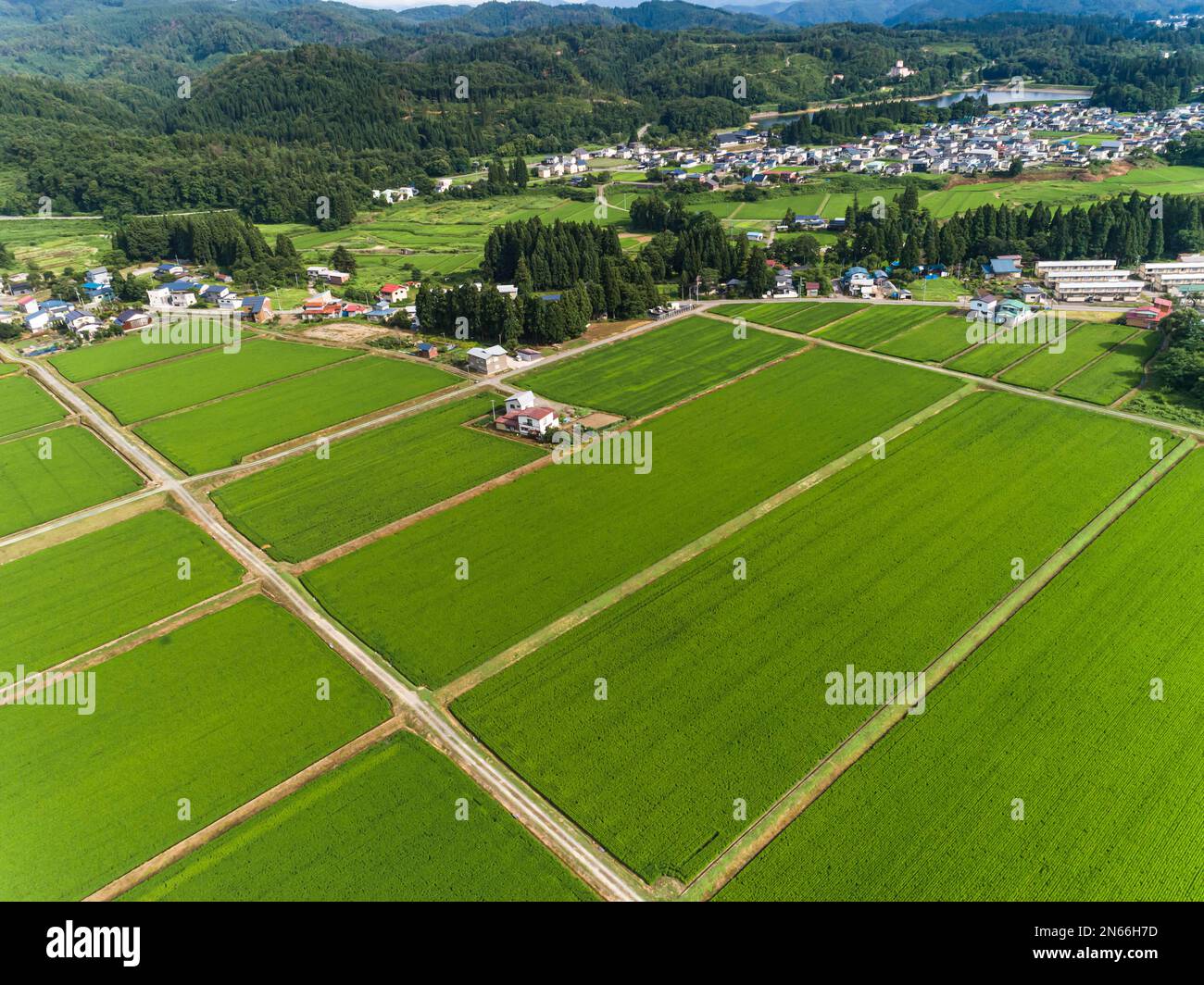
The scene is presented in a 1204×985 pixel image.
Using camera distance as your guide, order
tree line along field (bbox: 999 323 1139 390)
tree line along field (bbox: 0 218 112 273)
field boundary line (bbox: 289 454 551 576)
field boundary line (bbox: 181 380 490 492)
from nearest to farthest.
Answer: field boundary line (bbox: 289 454 551 576), field boundary line (bbox: 181 380 490 492), tree line along field (bbox: 999 323 1139 390), tree line along field (bbox: 0 218 112 273)

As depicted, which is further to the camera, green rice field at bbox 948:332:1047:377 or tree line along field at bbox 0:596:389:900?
green rice field at bbox 948:332:1047:377

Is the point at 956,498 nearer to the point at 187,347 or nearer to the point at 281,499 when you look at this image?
the point at 281,499

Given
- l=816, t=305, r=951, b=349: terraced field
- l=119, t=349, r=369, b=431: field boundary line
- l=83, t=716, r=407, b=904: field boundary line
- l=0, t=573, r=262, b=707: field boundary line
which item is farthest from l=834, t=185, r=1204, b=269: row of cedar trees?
l=83, t=716, r=407, b=904: field boundary line

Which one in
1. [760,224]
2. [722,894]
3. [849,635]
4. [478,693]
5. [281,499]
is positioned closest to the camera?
[722,894]

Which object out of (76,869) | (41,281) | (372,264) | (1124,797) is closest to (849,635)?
(1124,797)

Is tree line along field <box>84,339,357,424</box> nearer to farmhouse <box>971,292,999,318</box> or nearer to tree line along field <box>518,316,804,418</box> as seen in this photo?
tree line along field <box>518,316,804,418</box>
